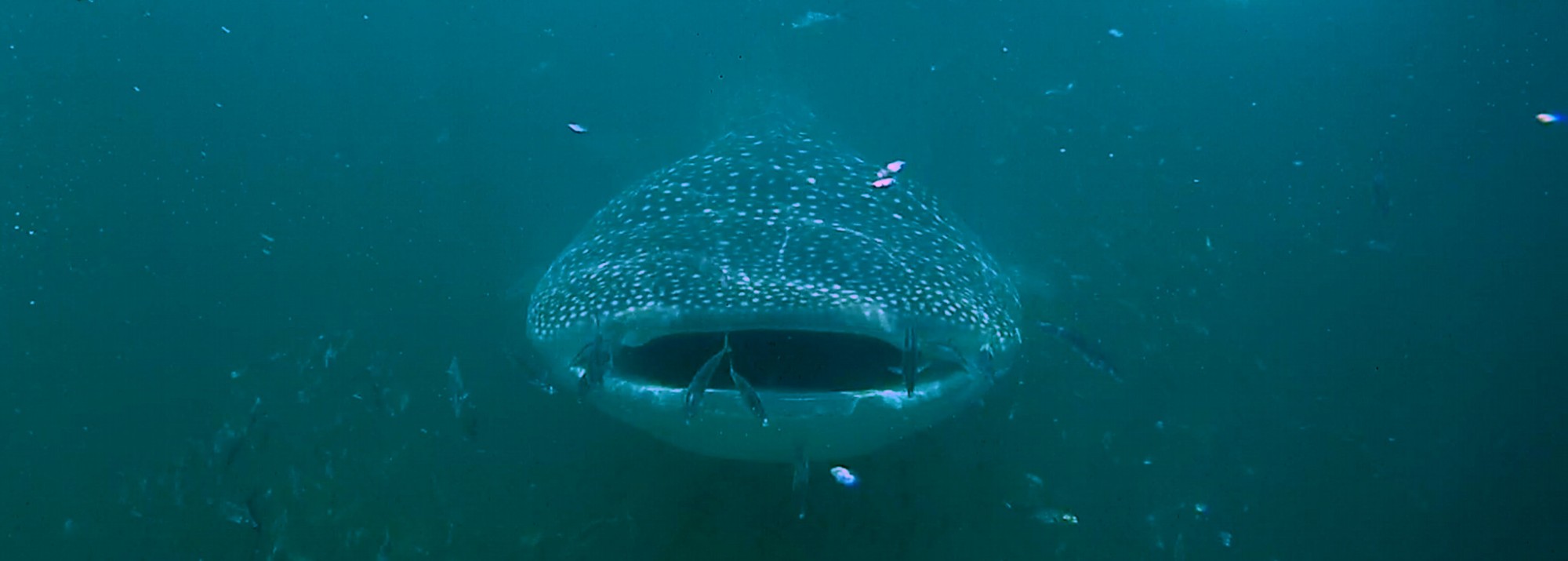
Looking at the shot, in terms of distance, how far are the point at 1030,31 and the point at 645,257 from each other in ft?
17.8

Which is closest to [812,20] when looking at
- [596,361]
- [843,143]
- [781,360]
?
[843,143]

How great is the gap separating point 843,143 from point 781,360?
3052 millimetres

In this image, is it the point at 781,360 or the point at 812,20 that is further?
the point at 812,20

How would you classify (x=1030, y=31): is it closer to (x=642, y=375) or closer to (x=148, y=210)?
(x=642, y=375)

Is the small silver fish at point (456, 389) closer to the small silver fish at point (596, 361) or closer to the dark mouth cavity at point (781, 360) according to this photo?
the small silver fish at point (596, 361)

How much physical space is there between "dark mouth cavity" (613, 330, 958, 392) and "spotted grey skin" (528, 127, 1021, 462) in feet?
0.24

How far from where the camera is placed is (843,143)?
6320 millimetres

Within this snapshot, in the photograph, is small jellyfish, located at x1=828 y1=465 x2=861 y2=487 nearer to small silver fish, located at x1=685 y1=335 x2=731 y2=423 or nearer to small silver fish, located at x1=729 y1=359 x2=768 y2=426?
small silver fish, located at x1=729 y1=359 x2=768 y2=426

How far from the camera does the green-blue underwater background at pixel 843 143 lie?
445 cm

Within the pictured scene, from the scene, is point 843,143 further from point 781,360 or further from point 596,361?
point 596,361

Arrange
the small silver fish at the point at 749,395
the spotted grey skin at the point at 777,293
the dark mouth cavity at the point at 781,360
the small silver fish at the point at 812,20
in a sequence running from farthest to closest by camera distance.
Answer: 1. the small silver fish at the point at 812,20
2. the dark mouth cavity at the point at 781,360
3. the spotted grey skin at the point at 777,293
4. the small silver fish at the point at 749,395

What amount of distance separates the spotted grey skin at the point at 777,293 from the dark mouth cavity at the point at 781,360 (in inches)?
2.9

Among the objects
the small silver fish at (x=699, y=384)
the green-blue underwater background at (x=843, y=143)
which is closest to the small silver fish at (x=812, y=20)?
the green-blue underwater background at (x=843, y=143)

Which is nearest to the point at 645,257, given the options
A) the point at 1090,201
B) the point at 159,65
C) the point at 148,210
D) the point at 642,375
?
the point at 642,375
